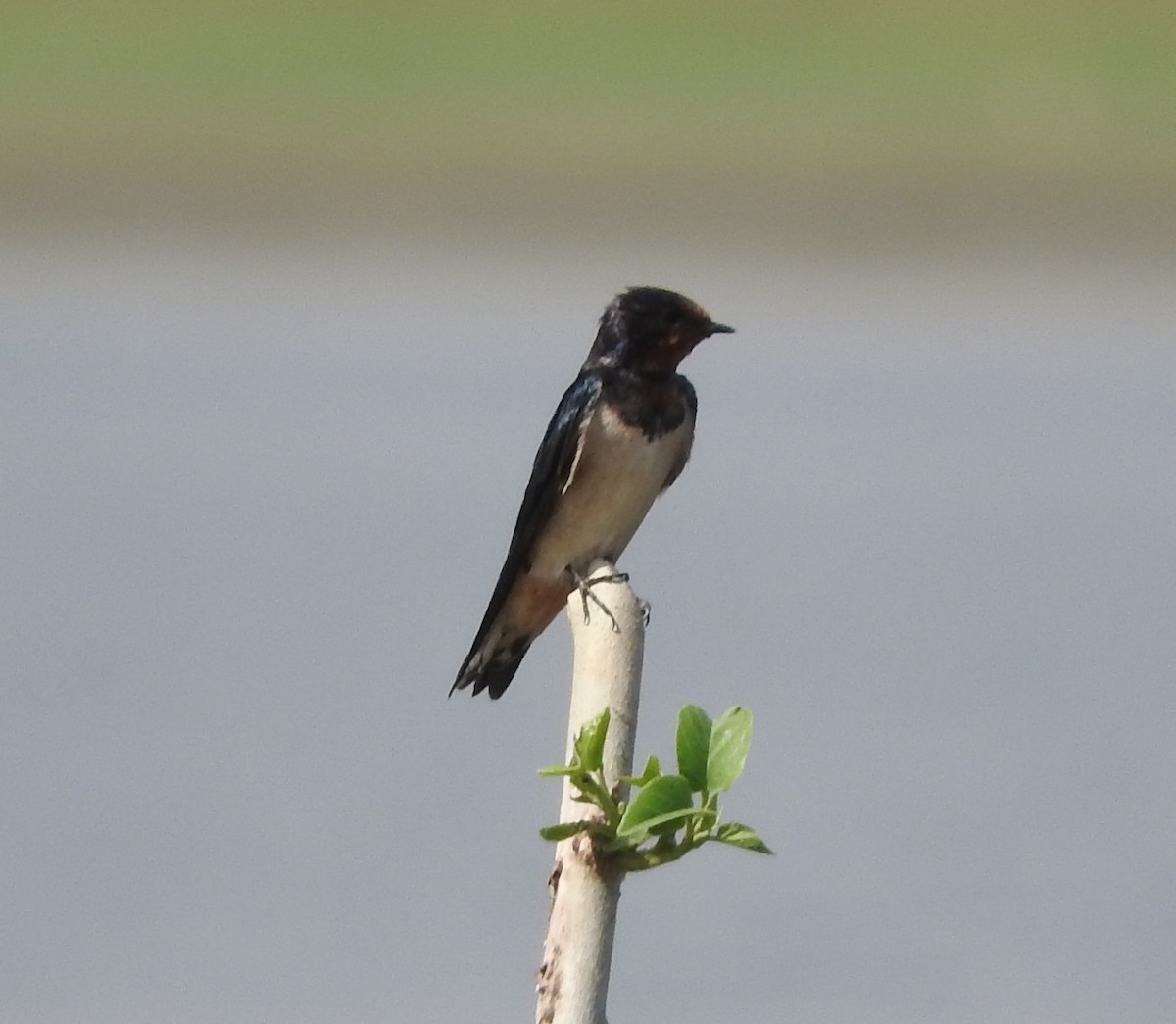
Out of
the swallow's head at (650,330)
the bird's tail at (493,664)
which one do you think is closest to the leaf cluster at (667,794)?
the swallow's head at (650,330)

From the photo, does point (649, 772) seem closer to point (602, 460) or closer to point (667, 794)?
point (667, 794)

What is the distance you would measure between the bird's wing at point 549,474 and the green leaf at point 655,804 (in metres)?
0.98

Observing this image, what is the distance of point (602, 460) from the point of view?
5.74 ft

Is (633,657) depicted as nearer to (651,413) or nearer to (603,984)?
(603,984)

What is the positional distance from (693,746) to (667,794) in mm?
26

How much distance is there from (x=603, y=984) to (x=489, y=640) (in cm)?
107

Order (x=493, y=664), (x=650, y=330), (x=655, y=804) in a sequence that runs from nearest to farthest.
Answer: (x=655, y=804), (x=650, y=330), (x=493, y=664)

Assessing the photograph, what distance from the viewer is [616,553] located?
5.95 feet

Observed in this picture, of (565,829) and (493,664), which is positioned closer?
(565,829)

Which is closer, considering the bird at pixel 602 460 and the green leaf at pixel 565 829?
the green leaf at pixel 565 829

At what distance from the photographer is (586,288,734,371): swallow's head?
1692 mm

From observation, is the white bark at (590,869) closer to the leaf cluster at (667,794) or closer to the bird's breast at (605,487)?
the leaf cluster at (667,794)

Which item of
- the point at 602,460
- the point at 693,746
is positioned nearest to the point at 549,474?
the point at 602,460

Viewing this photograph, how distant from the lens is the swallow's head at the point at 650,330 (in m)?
1.69
